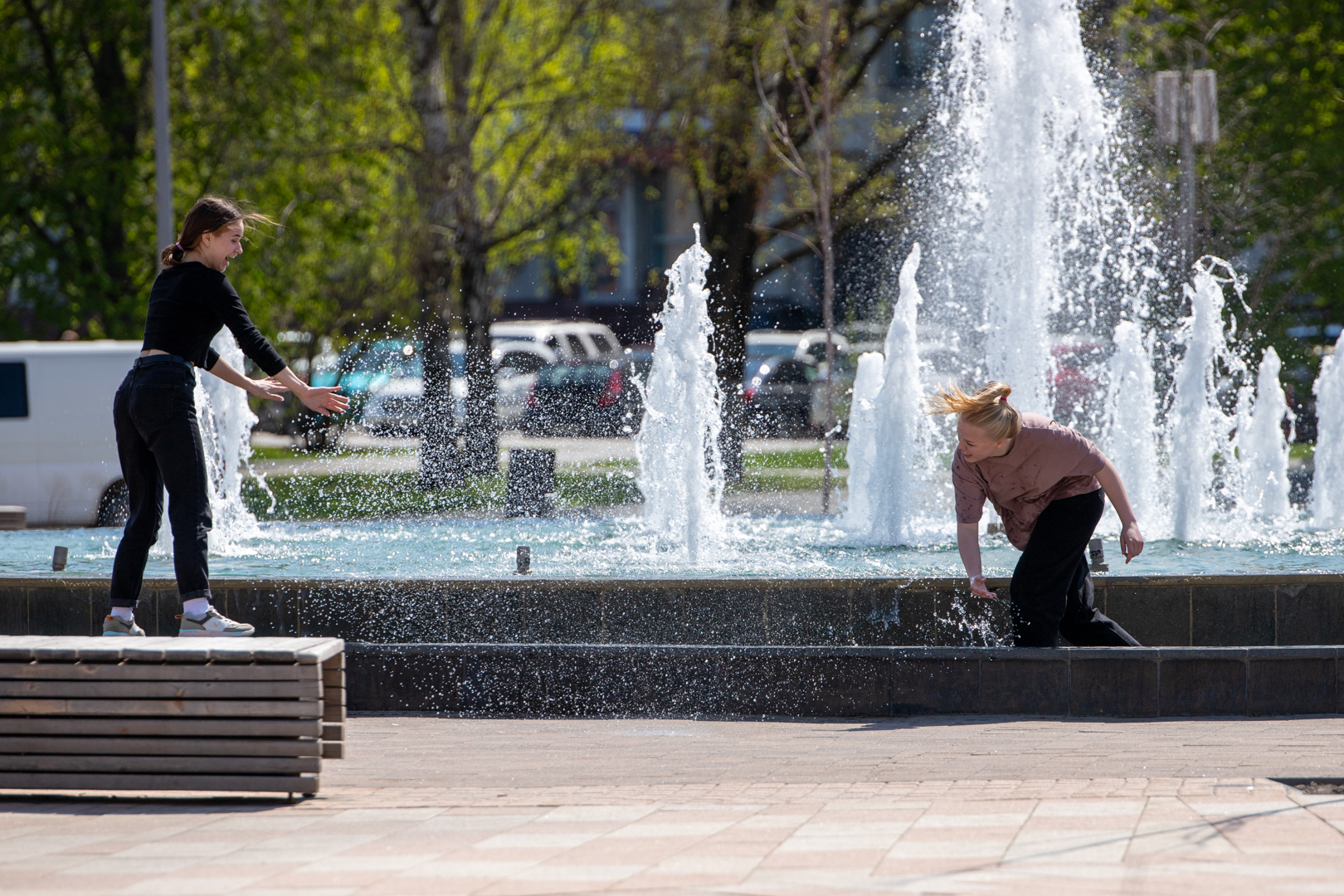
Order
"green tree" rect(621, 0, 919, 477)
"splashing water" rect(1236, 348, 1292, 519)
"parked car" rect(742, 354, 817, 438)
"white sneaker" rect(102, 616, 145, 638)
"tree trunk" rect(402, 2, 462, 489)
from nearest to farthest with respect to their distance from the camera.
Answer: "white sneaker" rect(102, 616, 145, 638)
"splashing water" rect(1236, 348, 1292, 519)
"green tree" rect(621, 0, 919, 477)
"tree trunk" rect(402, 2, 462, 489)
"parked car" rect(742, 354, 817, 438)

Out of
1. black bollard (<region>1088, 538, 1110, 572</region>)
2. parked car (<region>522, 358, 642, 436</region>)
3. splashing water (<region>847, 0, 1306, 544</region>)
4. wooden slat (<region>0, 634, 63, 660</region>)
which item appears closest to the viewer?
wooden slat (<region>0, 634, 63, 660</region>)

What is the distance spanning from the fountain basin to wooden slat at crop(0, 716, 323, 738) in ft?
7.04

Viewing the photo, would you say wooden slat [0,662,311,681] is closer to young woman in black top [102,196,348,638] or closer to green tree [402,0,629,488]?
young woman in black top [102,196,348,638]

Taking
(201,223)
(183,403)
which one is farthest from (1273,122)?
(183,403)

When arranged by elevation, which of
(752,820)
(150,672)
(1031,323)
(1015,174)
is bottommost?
(752,820)

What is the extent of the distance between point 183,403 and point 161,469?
0.25 m

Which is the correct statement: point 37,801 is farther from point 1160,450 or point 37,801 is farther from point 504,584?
point 1160,450

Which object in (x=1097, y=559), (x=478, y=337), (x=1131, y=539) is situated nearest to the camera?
(x=1131, y=539)

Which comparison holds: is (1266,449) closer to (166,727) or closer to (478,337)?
(478,337)

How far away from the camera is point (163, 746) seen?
4.97m

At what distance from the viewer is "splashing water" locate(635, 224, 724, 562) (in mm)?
10070

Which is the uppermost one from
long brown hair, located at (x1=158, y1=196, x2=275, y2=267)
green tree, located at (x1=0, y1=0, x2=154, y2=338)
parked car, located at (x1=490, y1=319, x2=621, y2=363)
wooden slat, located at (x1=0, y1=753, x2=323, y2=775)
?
green tree, located at (x1=0, y1=0, x2=154, y2=338)

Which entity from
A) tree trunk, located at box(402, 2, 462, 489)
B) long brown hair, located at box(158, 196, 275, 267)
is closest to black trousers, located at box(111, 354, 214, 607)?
long brown hair, located at box(158, 196, 275, 267)

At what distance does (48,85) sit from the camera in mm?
20562
